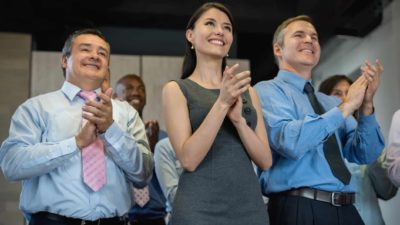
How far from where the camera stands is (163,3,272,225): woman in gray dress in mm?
1561

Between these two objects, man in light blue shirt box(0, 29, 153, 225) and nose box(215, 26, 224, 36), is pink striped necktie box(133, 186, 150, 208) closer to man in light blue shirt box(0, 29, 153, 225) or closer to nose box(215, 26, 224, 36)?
man in light blue shirt box(0, 29, 153, 225)

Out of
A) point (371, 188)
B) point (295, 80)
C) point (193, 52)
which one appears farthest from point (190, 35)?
point (371, 188)

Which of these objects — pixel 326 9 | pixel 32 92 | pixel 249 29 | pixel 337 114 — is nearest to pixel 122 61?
pixel 32 92

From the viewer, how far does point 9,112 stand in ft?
13.8

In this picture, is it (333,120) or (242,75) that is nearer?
(242,75)

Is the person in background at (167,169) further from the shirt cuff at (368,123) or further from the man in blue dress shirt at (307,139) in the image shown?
the shirt cuff at (368,123)

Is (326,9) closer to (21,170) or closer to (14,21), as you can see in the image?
(14,21)

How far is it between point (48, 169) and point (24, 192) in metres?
0.17

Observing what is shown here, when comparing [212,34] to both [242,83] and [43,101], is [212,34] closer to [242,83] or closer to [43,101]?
[242,83]

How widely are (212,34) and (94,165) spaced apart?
2.10ft

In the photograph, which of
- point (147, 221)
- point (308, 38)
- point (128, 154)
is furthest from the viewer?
point (147, 221)

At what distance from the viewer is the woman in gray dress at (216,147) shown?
61.4 inches

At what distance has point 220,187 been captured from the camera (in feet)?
5.18

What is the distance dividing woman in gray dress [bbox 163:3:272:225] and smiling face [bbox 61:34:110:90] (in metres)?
0.50
